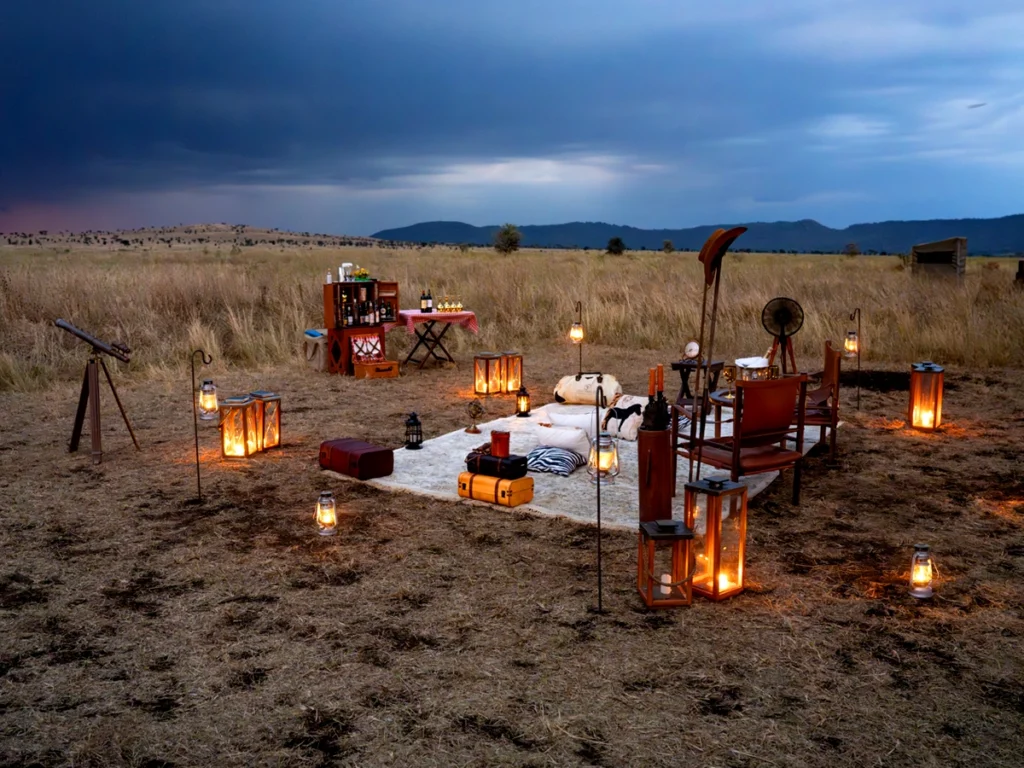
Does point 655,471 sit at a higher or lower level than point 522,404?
higher

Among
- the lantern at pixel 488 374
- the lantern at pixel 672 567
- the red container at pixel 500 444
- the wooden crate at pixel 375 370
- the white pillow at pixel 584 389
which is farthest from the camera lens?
the wooden crate at pixel 375 370

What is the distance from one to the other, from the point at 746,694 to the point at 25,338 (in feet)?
35.4

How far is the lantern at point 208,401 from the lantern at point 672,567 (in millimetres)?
5119

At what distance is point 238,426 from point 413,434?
4.31 feet

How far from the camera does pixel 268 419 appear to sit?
6660mm

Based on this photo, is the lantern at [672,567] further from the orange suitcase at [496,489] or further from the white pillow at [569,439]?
the white pillow at [569,439]

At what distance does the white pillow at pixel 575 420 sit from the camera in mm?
7061

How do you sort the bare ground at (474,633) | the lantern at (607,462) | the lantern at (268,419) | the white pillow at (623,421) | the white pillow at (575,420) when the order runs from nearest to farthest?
the bare ground at (474,633), the lantern at (607,462), the lantern at (268,419), the white pillow at (623,421), the white pillow at (575,420)

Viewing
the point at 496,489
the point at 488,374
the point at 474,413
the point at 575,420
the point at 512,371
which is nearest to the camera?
the point at 496,489

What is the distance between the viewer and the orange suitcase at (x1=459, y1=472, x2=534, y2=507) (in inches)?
206

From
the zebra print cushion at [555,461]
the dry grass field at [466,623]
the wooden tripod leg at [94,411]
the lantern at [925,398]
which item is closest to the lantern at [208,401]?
the dry grass field at [466,623]

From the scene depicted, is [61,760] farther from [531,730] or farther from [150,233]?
[150,233]

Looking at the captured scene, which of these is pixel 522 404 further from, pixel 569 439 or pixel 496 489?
pixel 496 489

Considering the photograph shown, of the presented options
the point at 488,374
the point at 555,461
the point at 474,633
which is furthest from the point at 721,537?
the point at 488,374
